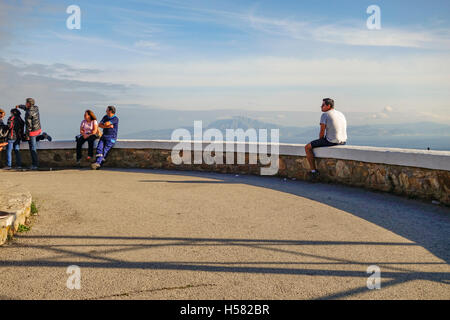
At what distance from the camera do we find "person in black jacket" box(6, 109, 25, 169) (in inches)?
478

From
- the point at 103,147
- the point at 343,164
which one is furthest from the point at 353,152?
the point at 103,147

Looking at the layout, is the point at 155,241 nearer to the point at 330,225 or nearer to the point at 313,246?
the point at 313,246

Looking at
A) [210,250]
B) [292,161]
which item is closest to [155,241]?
[210,250]

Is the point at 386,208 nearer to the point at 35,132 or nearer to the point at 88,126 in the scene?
the point at 88,126

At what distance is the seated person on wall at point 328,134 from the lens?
8.86m

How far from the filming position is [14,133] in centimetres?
1220

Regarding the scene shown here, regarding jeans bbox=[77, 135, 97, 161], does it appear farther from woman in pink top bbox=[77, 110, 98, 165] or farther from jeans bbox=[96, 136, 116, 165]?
jeans bbox=[96, 136, 116, 165]

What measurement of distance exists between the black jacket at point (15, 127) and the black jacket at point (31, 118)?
409mm

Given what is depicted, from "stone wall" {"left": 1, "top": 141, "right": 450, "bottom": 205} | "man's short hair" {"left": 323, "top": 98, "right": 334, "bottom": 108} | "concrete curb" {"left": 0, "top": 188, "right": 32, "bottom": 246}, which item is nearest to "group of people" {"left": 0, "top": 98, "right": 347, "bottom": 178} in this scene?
"stone wall" {"left": 1, "top": 141, "right": 450, "bottom": 205}

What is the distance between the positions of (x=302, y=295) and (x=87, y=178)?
25.3ft

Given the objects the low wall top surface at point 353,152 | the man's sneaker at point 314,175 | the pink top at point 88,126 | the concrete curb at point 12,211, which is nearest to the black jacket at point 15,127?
the low wall top surface at point 353,152

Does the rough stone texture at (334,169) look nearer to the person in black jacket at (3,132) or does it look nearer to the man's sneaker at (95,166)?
the person in black jacket at (3,132)

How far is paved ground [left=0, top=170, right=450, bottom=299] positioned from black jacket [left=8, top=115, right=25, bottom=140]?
18.8 ft

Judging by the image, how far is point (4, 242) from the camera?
439 cm
